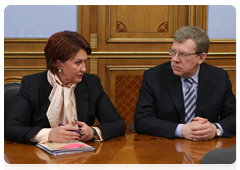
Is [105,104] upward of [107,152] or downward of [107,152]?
upward

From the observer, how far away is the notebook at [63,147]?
146cm

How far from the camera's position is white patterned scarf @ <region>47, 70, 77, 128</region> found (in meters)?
2.06

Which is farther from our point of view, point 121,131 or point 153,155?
point 121,131

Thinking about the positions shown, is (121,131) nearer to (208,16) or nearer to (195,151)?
(195,151)

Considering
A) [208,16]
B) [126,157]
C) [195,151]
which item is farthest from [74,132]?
[208,16]

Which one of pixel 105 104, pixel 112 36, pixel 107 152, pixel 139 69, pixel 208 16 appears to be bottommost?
pixel 107 152

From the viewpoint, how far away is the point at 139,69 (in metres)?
3.87

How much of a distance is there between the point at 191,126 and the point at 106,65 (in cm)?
213

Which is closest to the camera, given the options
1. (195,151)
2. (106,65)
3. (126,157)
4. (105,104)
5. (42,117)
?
(126,157)

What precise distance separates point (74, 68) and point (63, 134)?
0.61 m

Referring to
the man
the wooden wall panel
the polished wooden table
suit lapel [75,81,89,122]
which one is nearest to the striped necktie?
the man

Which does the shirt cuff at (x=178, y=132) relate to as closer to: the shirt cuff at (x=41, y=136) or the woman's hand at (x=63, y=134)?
the woman's hand at (x=63, y=134)

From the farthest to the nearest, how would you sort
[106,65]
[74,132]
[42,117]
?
[106,65] < [42,117] < [74,132]

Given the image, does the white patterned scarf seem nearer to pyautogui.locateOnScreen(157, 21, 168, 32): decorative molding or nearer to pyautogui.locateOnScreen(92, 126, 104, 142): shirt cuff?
pyautogui.locateOnScreen(92, 126, 104, 142): shirt cuff
